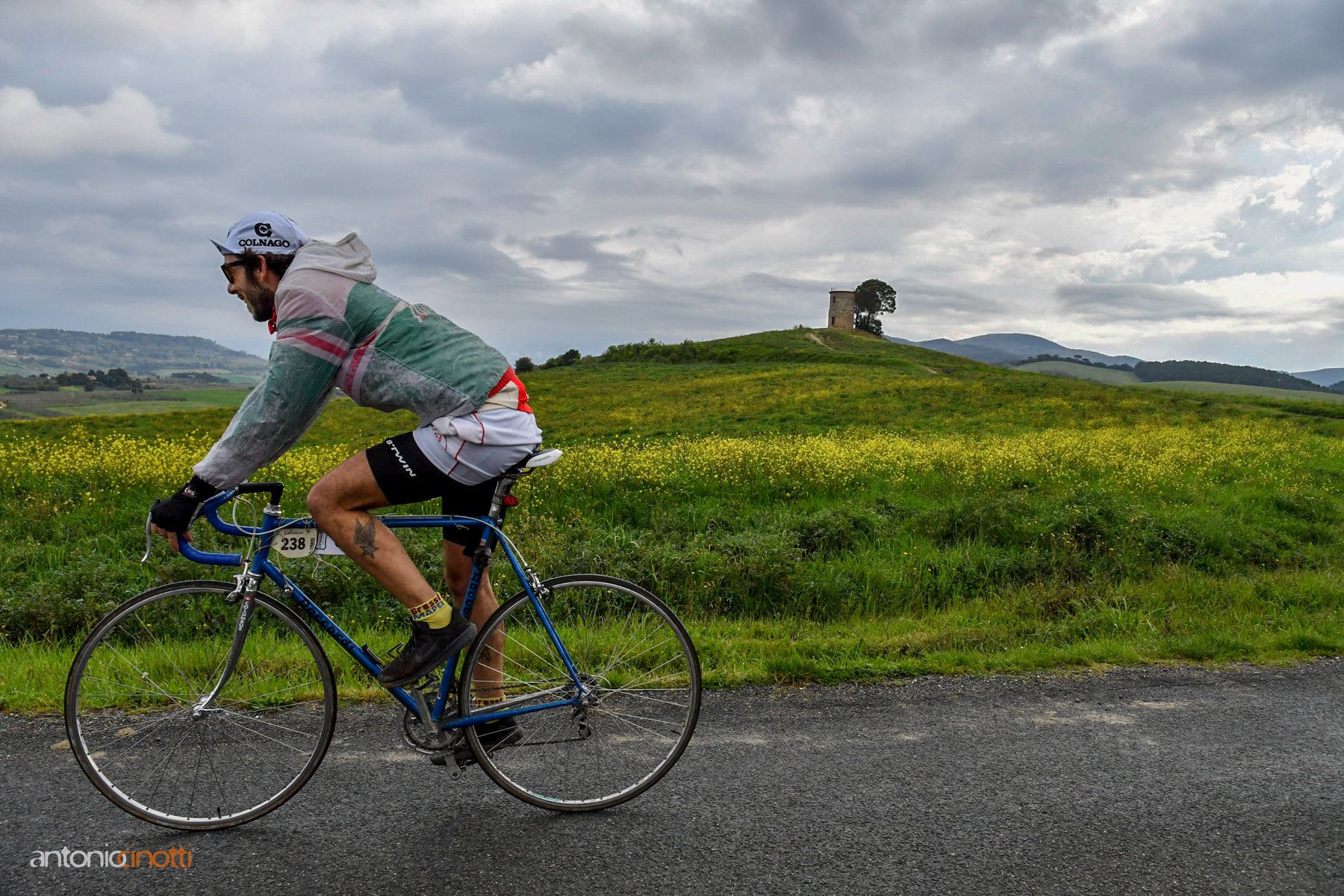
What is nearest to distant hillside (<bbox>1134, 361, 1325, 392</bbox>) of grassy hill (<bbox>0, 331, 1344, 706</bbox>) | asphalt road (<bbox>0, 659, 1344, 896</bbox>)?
grassy hill (<bbox>0, 331, 1344, 706</bbox>)

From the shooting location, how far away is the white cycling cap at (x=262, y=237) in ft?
11.2

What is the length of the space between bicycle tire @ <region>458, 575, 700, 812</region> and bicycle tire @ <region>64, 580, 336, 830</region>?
0.73m

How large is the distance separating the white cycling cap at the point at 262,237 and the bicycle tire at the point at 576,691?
175cm

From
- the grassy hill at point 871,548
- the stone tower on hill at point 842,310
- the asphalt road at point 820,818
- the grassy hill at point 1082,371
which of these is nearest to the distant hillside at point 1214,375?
the grassy hill at point 1082,371

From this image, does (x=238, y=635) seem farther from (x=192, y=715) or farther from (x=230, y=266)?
(x=230, y=266)

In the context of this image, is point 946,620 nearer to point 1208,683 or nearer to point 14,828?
point 1208,683

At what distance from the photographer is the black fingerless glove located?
130 inches

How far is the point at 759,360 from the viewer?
8181 centimetres

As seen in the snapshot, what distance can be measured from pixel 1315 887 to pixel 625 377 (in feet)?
209

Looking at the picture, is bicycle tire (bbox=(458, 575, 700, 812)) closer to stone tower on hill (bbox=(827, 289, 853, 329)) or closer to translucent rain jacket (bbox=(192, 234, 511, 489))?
translucent rain jacket (bbox=(192, 234, 511, 489))

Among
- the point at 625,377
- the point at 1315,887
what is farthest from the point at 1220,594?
the point at 625,377

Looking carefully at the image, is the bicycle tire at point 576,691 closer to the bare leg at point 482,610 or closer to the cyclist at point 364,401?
the bare leg at point 482,610

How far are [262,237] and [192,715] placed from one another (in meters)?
2.06

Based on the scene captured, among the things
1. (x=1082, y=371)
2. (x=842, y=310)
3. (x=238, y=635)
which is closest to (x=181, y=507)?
(x=238, y=635)
